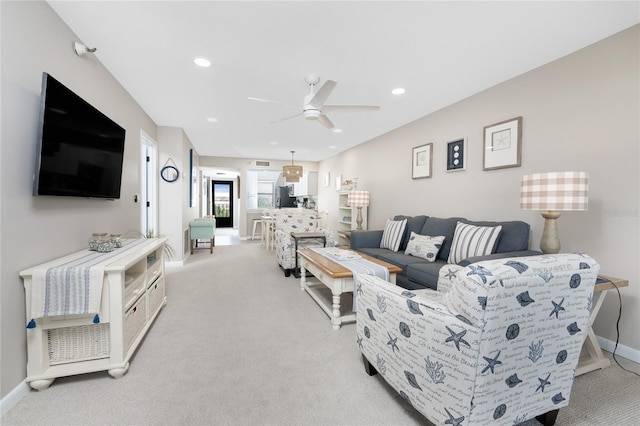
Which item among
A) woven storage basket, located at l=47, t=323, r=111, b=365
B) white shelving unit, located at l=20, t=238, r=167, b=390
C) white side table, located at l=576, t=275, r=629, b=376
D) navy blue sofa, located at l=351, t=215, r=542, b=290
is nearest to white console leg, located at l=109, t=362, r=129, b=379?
white shelving unit, located at l=20, t=238, r=167, b=390

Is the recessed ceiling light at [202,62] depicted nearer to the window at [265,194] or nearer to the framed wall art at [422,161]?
the framed wall art at [422,161]

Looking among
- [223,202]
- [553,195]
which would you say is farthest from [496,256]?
[223,202]

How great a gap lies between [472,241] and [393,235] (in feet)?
4.15

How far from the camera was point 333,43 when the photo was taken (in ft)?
7.40

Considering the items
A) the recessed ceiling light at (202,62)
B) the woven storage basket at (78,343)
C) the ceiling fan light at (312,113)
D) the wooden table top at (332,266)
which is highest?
the recessed ceiling light at (202,62)

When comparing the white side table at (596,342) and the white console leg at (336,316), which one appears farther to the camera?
the white console leg at (336,316)

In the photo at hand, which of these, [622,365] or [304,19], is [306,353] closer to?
[622,365]

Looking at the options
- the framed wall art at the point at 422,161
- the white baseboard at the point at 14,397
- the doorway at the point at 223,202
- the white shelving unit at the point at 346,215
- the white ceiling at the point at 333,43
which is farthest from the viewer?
the doorway at the point at 223,202

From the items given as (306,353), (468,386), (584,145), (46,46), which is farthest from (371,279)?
(46,46)

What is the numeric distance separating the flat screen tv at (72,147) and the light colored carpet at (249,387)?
4.17ft

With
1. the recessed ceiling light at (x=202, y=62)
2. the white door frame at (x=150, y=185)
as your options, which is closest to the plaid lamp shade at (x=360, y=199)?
the recessed ceiling light at (x=202, y=62)

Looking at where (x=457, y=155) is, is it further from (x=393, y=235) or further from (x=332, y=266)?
(x=332, y=266)

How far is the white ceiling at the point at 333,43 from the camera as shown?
1871 mm

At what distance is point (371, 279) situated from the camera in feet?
5.56
